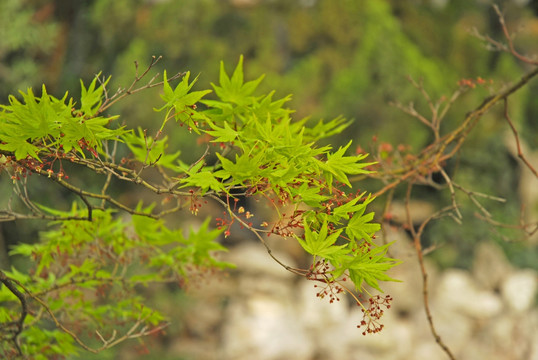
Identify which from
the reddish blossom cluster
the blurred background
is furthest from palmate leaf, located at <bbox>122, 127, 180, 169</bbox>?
the blurred background

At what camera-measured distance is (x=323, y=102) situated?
627 centimetres

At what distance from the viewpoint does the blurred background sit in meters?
5.89

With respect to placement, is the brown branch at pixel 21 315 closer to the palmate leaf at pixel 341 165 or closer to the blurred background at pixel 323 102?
the palmate leaf at pixel 341 165

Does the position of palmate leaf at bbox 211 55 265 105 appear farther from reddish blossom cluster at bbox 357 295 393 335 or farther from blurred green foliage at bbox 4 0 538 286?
blurred green foliage at bbox 4 0 538 286

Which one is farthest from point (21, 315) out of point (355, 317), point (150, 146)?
point (355, 317)

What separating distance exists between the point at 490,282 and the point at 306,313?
2.06 meters

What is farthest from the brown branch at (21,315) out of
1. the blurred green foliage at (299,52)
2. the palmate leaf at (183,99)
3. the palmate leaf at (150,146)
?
the blurred green foliage at (299,52)

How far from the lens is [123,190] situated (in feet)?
21.7

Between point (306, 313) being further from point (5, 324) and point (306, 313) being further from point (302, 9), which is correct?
point (5, 324)

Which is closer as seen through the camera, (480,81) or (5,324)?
(5,324)

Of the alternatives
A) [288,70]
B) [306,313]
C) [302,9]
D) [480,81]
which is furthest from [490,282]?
[480,81]

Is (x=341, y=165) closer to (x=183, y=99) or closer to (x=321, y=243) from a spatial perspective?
(x=321, y=243)

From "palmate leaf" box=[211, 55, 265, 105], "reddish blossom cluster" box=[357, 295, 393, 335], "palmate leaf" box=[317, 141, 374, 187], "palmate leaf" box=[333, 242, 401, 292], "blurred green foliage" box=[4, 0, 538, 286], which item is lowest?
"blurred green foliage" box=[4, 0, 538, 286]

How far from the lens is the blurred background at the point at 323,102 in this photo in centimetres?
589
